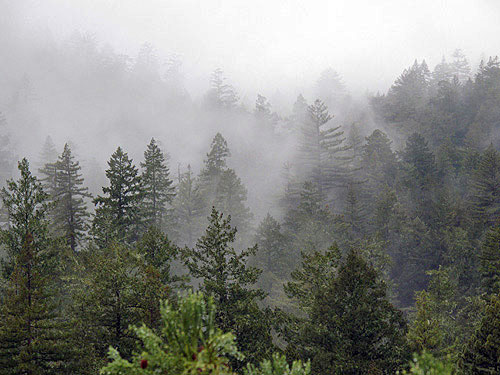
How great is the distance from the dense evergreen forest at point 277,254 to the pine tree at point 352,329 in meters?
0.08

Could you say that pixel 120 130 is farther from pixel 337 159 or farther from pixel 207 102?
pixel 337 159

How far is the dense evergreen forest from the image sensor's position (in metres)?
12.0

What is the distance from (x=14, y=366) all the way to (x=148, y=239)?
7.23 meters

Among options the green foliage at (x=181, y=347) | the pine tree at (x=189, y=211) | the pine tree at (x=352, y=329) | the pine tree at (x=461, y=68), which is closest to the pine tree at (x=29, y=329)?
the pine tree at (x=352, y=329)

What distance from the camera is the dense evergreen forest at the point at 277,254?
12000 millimetres

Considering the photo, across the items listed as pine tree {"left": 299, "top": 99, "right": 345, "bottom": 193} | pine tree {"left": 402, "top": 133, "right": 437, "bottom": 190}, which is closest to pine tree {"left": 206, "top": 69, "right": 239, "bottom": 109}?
pine tree {"left": 299, "top": 99, "right": 345, "bottom": 193}

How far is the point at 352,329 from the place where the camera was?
14203 millimetres

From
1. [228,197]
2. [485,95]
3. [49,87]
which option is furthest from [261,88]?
[228,197]

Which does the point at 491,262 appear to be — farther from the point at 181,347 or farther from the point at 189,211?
the point at 189,211

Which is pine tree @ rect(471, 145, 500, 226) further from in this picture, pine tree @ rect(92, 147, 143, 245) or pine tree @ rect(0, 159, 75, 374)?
pine tree @ rect(0, 159, 75, 374)

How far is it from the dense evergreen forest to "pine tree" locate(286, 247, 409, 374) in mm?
75

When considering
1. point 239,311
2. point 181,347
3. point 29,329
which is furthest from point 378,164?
point 181,347

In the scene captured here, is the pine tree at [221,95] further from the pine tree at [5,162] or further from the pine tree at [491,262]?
the pine tree at [491,262]

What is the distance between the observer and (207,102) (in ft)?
350
